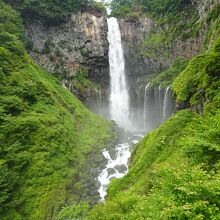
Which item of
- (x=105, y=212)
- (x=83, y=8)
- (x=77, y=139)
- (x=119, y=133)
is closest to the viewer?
(x=105, y=212)

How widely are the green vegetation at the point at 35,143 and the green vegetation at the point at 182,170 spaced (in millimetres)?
6928

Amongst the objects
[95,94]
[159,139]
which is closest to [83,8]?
[95,94]

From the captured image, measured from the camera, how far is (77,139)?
97.8 ft

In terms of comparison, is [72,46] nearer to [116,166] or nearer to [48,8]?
[48,8]

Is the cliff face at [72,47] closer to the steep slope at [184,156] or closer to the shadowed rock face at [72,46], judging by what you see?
the shadowed rock face at [72,46]

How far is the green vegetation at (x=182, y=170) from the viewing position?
560 cm

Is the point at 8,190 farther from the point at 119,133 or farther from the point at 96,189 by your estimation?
the point at 119,133

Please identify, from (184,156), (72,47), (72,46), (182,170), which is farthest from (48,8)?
(182,170)

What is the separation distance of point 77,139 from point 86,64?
732 inches

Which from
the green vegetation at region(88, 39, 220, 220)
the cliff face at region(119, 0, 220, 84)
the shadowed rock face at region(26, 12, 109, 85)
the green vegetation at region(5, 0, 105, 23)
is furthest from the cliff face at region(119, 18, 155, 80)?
the green vegetation at region(88, 39, 220, 220)

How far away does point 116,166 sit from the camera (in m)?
26.9

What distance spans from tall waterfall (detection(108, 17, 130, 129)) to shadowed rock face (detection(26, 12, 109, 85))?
1.28 metres

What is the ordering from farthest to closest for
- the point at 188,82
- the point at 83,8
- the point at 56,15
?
the point at 83,8
the point at 56,15
the point at 188,82

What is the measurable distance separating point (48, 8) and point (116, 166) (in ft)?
91.0
